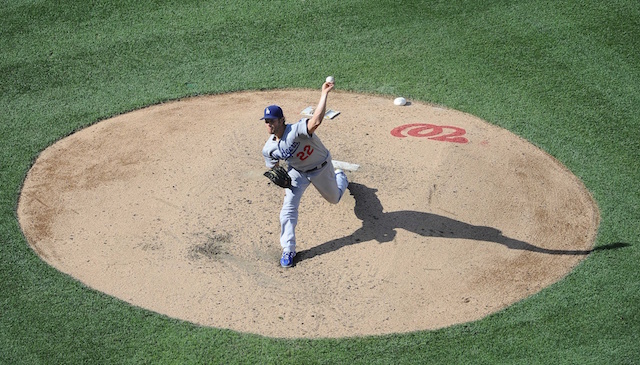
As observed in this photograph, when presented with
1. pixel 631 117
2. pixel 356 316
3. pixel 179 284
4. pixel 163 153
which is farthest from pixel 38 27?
pixel 631 117

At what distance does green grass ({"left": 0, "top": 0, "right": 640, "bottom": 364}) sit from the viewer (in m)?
6.81

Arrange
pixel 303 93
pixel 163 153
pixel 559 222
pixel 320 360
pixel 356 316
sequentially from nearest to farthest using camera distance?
pixel 320 360 < pixel 356 316 < pixel 559 222 < pixel 163 153 < pixel 303 93

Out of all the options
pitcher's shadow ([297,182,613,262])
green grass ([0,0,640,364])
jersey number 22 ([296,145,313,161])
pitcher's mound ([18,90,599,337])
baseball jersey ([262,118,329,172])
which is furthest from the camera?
pitcher's shadow ([297,182,613,262])

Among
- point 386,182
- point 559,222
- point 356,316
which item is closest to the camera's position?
point 356,316

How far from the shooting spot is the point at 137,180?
29.9ft

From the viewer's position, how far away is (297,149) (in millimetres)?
7609

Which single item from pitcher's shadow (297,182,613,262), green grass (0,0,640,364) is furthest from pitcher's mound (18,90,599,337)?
green grass (0,0,640,364)

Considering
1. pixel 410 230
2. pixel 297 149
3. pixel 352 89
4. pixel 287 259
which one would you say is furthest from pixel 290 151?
pixel 352 89

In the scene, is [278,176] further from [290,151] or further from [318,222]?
[318,222]

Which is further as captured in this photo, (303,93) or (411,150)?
(303,93)

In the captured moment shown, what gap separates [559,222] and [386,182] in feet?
6.63

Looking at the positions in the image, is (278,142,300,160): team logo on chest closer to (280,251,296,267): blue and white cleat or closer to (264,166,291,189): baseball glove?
(264,166,291,189): baseball glove

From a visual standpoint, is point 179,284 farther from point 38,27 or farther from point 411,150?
point 38,27

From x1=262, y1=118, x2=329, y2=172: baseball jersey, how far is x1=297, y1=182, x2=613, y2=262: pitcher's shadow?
92cm
